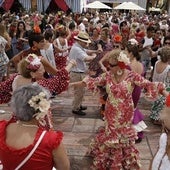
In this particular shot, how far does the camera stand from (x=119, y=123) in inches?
173

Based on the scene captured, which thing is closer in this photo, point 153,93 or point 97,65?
point 153,93

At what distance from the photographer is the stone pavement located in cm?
512

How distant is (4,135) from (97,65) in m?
4.49

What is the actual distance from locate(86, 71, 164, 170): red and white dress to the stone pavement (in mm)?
442

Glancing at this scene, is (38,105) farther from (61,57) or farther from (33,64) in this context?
(61,57)

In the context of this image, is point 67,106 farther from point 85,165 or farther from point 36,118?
point 36,118

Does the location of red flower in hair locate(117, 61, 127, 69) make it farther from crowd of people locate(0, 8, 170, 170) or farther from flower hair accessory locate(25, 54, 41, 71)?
flower hair accessory locate(25, 54, 41, 71)

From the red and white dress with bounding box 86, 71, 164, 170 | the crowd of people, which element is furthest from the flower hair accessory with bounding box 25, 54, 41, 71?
the red and white dress with bounding box 86, 71, 164, 170

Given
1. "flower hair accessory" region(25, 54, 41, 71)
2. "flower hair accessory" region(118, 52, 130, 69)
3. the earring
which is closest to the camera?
"flower hair accessory" region(25, 54, 41, 71)

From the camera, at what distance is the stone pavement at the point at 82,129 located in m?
5.12

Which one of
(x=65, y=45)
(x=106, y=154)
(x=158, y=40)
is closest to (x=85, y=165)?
(x=106, y=154)

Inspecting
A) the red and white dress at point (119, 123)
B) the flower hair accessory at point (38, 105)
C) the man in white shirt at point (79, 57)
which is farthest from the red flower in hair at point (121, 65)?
the man in white shirt at point (79, 57)

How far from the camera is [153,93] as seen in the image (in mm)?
4387

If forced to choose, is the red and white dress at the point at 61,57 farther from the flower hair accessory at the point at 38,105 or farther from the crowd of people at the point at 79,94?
the flower hair accessory at the point at 38,105
